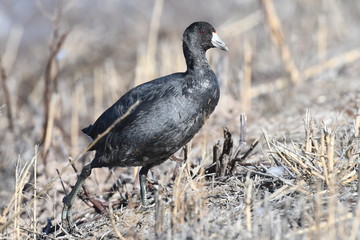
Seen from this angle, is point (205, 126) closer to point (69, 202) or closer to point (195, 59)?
point (195, 59)

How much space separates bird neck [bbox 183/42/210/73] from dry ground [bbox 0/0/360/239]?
0.66 metres

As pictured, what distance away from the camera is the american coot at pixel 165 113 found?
4.81 metres

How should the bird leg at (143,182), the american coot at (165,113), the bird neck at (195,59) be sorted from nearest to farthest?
the american coot at (165,113) < the bird neck at (195,59) < the bird leg at (143,182)

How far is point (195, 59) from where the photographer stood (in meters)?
5.09

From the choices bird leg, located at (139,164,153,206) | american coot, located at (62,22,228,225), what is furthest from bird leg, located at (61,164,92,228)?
bird leg, located at (139,164,153,206)

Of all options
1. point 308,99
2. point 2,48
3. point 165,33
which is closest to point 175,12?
point 165,33

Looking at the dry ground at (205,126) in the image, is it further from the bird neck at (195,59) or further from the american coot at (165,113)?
the bird neck at (195,59)

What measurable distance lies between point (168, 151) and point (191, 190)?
0.47 metres

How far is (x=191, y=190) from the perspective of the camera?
456 cm

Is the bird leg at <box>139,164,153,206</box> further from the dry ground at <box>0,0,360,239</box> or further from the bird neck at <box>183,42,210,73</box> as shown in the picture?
the bird neck at <box>183,42,210,73</box>

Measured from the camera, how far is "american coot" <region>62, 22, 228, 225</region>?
4.81 metres

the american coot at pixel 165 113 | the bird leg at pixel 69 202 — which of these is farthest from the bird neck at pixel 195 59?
the bird leg at pixel 69 202

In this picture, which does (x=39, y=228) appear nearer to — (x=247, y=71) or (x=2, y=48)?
(x=247, y=71)

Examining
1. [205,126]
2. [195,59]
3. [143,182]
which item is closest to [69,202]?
[143,182]
